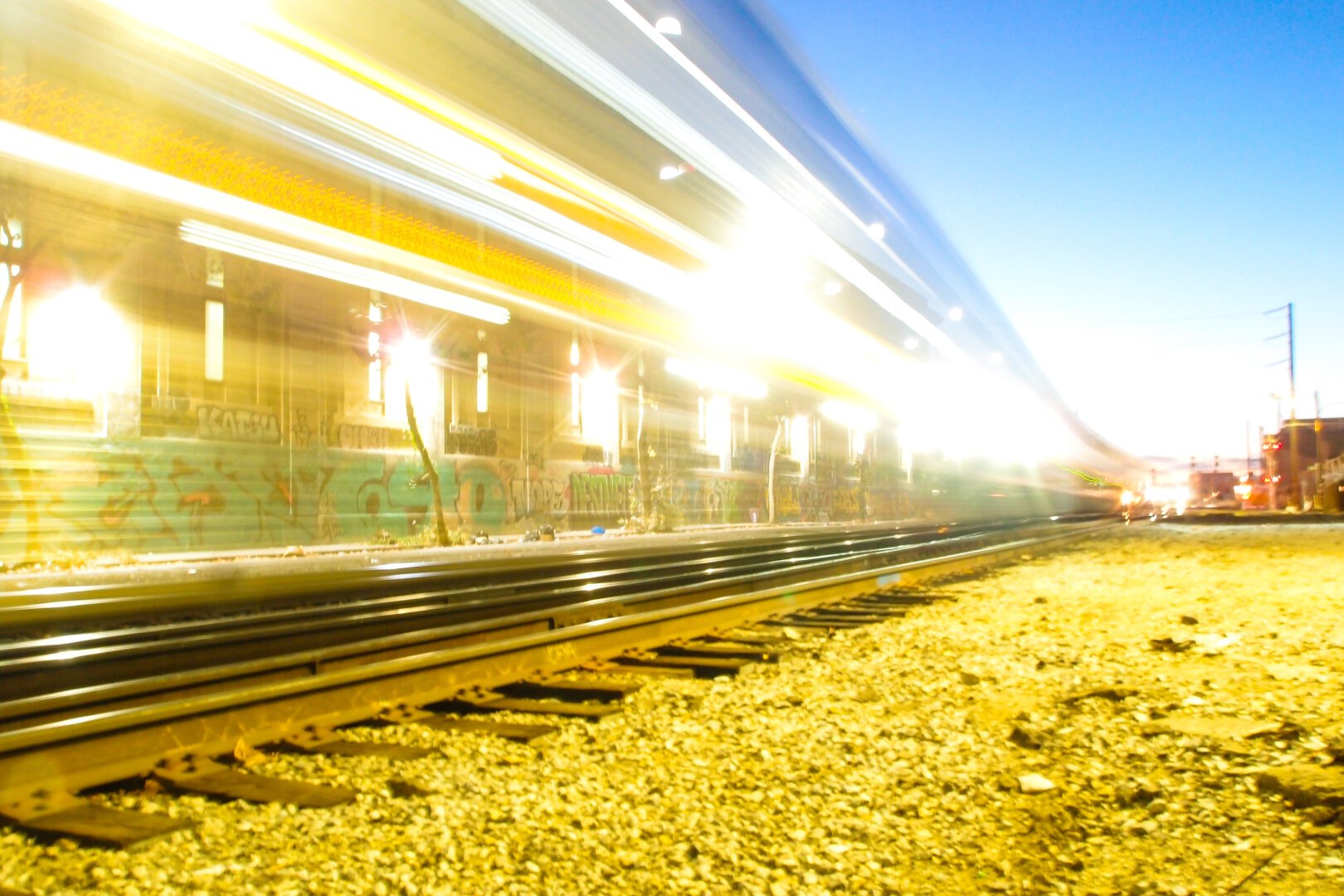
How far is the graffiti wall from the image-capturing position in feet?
57.1

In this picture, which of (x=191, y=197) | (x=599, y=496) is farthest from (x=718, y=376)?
(x=191, y=197)

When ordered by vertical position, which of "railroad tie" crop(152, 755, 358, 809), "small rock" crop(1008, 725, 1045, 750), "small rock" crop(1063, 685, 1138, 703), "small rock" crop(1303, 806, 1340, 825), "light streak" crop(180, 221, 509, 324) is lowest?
"small rock" crop(1063, 685, 1138, 703)

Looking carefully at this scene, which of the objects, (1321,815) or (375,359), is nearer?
(1321,815)

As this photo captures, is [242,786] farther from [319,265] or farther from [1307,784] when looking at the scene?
[319,265]

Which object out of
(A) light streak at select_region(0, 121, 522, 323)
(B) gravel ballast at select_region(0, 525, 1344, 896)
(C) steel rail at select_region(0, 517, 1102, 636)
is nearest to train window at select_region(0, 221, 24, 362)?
(A) light streak at select_region(0, 121, 522, 323)

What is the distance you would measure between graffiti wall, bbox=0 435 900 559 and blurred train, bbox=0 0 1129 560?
59mm

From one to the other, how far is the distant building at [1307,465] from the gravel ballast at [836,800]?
207 feet

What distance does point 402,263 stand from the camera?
18.8 meters

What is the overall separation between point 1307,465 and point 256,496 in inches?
4208

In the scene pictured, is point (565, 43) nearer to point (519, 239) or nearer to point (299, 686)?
point (519, 239)

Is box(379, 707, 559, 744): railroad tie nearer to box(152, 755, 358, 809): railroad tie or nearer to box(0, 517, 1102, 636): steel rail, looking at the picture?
box(152, 755, 358, 809): railroad tie

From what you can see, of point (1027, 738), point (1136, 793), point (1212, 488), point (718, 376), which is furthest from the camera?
point (1212, 488)

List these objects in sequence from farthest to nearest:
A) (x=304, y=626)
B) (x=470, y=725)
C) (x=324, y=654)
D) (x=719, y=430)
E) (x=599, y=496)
Result: 1. (x=719, y=430)
2. (x=599, y=496)
3. (x=304, y=626)
4. (x=324, y=654)
5. (x=470, y=725)

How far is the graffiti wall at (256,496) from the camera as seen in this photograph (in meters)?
17.4
